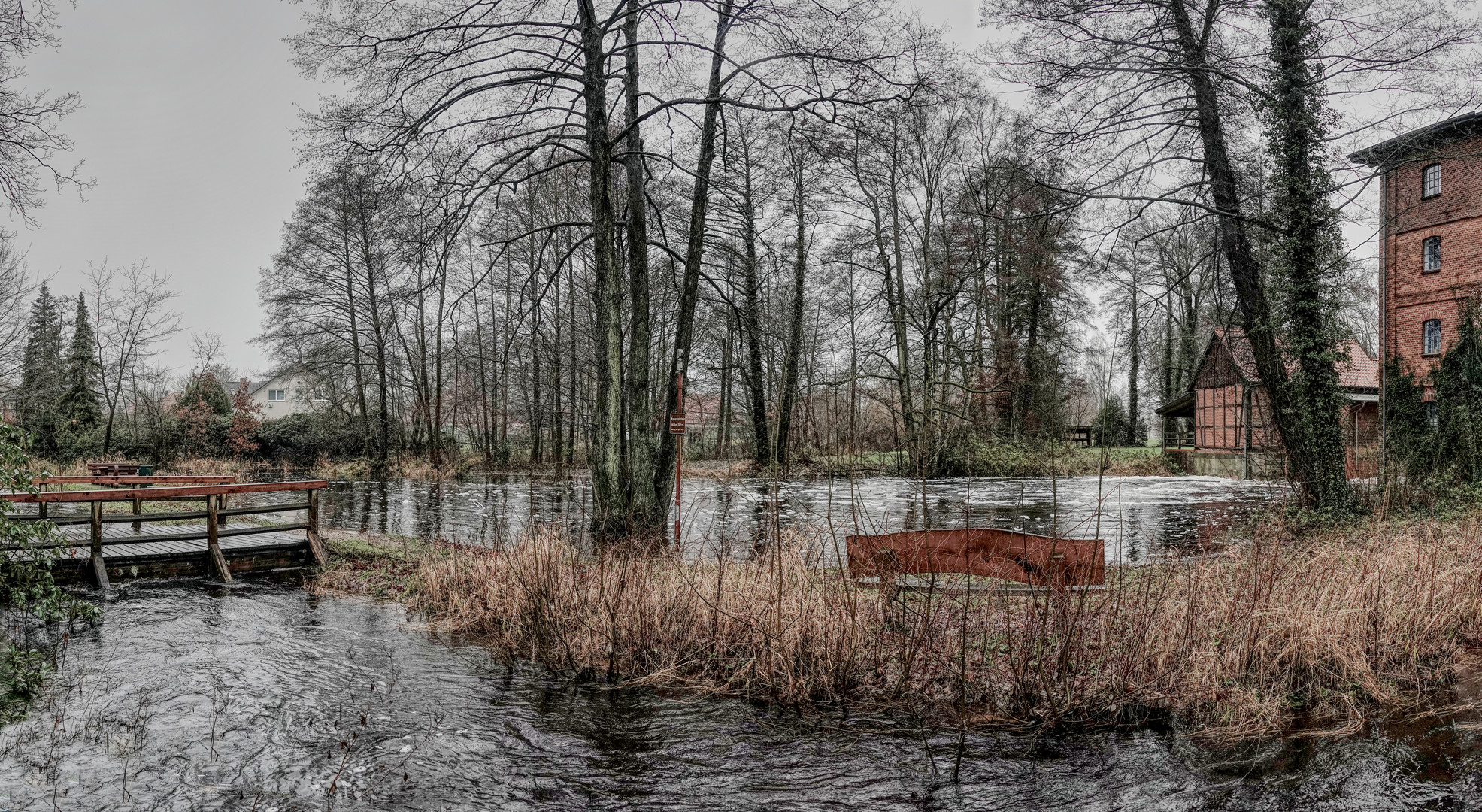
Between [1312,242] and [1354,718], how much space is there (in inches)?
432

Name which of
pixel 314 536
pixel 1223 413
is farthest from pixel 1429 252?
pixel 314 536

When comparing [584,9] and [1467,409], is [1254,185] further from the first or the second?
[584,9]

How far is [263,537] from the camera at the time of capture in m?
11.6

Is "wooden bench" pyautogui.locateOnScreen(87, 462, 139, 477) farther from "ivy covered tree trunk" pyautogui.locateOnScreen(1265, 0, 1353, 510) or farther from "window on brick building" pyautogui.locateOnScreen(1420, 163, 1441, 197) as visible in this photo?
"window on brick building" pyautogui.locateOnScreen(1420, 163, 1441, 197)

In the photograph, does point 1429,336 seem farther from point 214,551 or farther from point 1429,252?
point 214,551

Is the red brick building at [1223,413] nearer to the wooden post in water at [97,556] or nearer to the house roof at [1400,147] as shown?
the house roof at [1400,147]

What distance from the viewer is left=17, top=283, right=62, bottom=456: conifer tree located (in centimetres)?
2881

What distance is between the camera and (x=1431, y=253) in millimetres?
25891

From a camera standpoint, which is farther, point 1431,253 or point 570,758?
point 1431,253

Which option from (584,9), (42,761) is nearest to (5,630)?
(42,761)

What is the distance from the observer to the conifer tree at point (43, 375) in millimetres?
28812

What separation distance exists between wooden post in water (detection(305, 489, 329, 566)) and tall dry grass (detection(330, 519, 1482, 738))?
4.63 metres

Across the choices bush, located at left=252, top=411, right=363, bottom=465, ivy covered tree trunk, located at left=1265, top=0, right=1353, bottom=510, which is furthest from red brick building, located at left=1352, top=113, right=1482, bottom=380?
bush, located at left=252, top=411, right=363, bottom=465

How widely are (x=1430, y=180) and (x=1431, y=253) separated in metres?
2.28
